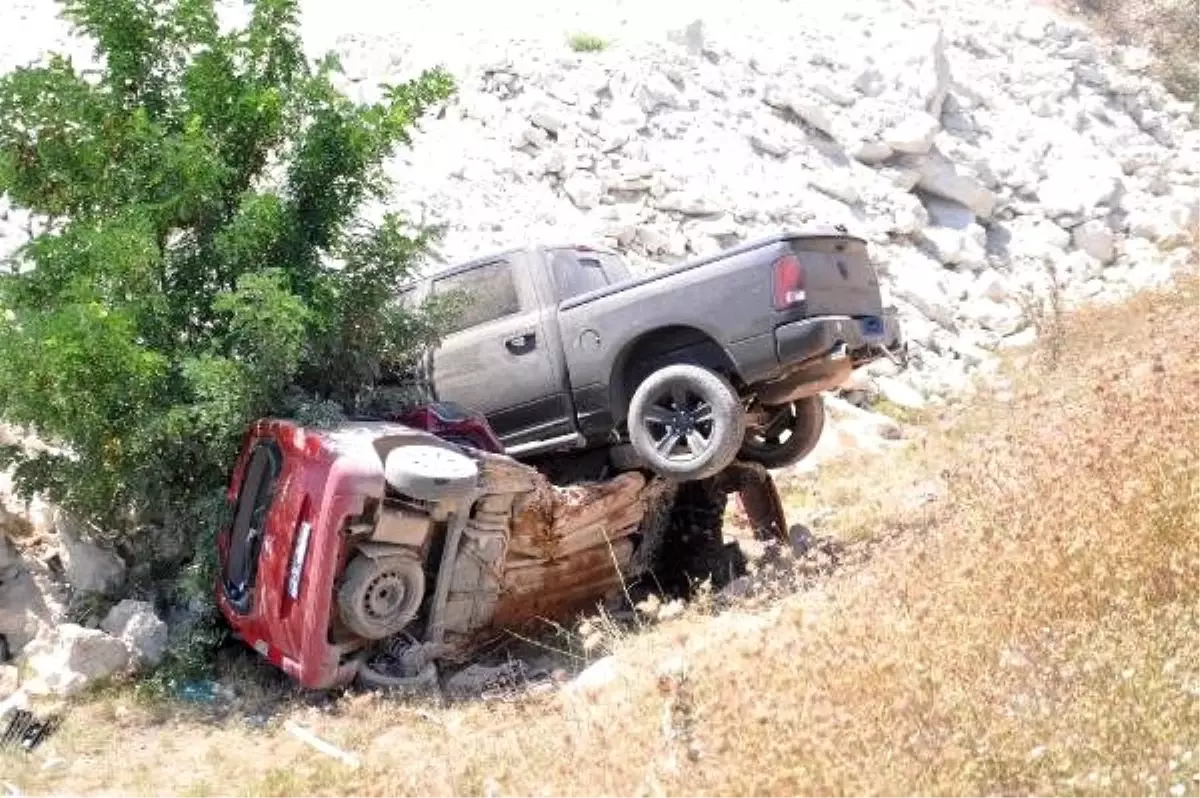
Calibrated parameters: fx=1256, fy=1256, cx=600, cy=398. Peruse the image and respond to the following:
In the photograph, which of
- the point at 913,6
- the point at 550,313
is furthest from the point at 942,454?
the point at 913,6

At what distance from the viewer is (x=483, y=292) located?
→ 26.8ft

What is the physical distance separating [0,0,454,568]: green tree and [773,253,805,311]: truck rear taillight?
2.19m

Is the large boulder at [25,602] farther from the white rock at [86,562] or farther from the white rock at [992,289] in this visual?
the white rock at [992,289]

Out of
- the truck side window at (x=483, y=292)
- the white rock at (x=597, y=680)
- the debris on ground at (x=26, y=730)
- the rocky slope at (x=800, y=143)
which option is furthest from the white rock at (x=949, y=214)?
the debris on ground at (x=26, y=730)

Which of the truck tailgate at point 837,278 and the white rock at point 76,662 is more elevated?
the truck tailgate at point 837,278

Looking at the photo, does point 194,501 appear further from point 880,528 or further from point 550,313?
point 880,528

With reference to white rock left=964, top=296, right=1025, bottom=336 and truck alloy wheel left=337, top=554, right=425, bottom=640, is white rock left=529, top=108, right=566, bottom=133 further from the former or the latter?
truck alloy wheel left=337, top=554, right=425, bottom=640

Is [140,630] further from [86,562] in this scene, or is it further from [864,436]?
[864,436]

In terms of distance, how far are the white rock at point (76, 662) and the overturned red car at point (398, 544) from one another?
0.60m

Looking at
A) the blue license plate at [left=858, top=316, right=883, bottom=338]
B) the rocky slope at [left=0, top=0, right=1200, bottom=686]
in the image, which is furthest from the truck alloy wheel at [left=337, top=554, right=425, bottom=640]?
the rocky slope at [left=0, top=0, right=1200, bottom=686]

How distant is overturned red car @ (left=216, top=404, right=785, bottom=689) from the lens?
20.1ft

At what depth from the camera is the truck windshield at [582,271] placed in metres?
8.10

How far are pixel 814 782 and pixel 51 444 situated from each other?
576cm

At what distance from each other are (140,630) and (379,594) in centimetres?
154
